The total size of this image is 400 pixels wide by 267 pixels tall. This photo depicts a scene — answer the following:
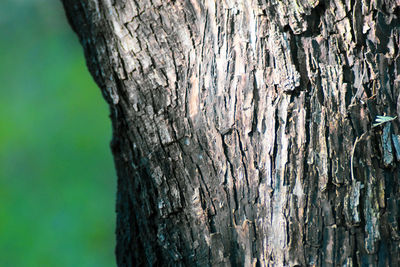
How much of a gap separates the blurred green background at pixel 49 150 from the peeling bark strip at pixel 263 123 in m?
2.35

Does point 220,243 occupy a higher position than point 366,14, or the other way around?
point 366,14

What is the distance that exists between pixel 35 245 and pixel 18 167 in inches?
25.8

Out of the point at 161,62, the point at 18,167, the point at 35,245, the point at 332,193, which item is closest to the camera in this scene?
the point at 332,193

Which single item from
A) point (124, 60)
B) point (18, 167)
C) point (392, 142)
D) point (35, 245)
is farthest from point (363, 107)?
point (18, 167)

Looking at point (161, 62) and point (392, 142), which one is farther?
point (161, 62)

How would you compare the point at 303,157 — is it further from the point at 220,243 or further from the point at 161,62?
the point at 161,62

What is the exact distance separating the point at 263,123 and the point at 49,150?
2898 millimetres

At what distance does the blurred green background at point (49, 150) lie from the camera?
3.19 meters

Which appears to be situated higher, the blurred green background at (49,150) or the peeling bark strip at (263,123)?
the blurred green background at (49,150)

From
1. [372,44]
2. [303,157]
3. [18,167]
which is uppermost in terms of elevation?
[18,167]

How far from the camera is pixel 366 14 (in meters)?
0.90

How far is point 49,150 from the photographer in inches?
138

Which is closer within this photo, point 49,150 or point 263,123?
point 263,123

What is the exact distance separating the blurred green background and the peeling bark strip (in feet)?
7.71
